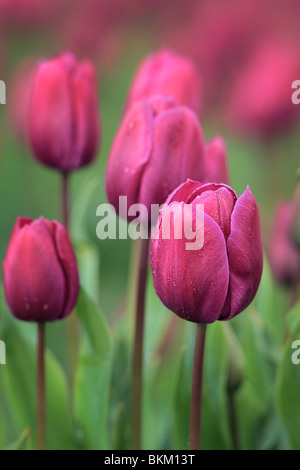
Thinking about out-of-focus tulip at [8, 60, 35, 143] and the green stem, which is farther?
out-of-focus tulip at [8, 60, 35, 143]

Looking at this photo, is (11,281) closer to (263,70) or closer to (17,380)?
(17,380)

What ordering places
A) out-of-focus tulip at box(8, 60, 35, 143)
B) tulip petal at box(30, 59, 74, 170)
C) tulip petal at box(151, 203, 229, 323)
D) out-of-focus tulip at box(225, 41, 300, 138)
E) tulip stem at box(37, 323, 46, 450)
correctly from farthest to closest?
out-of-focus tulip at box(8, 60, 35, 143)
out-of-focus tulip at box(225, 41, 300, 138)
tulip petal at box(30, 59, 74, 170)
tulip stem at box(37, 323, 46, 450)
tulip petal at box(151, 203, 229, 323)

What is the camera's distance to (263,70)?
143cm

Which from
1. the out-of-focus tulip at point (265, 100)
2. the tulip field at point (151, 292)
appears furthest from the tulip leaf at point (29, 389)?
the out-of-focus tulip at point (265, 100)

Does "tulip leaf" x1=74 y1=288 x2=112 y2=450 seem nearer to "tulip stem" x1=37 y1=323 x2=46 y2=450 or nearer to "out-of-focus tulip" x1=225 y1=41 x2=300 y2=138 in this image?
"tulip stem" x1=37 y1=323 x2=46 y2=450

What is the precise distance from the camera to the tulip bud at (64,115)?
2.29 feet

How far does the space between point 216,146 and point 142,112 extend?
7cm

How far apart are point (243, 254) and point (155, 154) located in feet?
0.41

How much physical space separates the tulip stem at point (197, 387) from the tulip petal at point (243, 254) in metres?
0.02

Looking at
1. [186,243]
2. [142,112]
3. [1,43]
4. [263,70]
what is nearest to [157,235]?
[186,243]

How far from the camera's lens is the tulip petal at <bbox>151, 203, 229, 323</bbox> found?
1.58 ft

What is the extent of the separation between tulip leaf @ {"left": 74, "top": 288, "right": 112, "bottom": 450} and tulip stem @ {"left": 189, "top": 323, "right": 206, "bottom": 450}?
0.14 m

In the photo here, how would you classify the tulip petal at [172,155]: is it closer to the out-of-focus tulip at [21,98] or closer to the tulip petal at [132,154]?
the tulip petal at [132,154]

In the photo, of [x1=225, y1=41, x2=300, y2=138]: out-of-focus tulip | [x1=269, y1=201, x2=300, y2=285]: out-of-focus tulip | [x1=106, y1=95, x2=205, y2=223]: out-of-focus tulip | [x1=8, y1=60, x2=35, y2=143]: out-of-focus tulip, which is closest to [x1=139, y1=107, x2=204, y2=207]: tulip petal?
[x1=106, y1=95, x2=205, y2=223]: out-of-focus tulip
